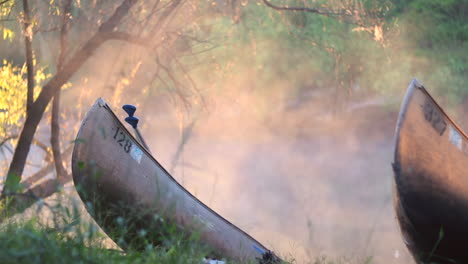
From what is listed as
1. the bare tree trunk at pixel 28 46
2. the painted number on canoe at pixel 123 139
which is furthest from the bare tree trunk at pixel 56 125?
the painted number on canoe at pixel 123 139

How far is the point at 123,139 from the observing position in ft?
18.2

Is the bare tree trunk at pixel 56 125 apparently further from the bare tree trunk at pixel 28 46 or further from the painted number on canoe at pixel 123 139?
the painted number on canoe at pixel 123 139

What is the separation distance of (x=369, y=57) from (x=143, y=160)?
14526 millimetres

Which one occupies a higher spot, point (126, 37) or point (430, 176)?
point (126, 37)

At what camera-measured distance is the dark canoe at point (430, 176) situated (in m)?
5.70

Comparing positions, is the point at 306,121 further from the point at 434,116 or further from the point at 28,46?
the point at 434,116

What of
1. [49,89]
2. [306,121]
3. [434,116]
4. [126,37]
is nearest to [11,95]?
[49,89]

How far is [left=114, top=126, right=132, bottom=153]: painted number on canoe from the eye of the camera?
5504mm

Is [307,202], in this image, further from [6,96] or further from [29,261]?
[29,261]

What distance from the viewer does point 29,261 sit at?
2.86 metres

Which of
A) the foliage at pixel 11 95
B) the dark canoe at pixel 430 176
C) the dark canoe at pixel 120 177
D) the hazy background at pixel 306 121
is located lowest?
the hazy background at pixel 306 121

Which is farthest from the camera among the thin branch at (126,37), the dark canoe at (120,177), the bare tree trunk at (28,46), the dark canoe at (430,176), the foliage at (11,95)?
the foliage at (11,95)

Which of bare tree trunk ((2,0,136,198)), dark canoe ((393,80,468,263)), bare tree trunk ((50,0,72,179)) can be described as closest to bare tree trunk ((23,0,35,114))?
bare tree trunk ((2,0,136,198))

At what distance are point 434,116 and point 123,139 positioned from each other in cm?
292
